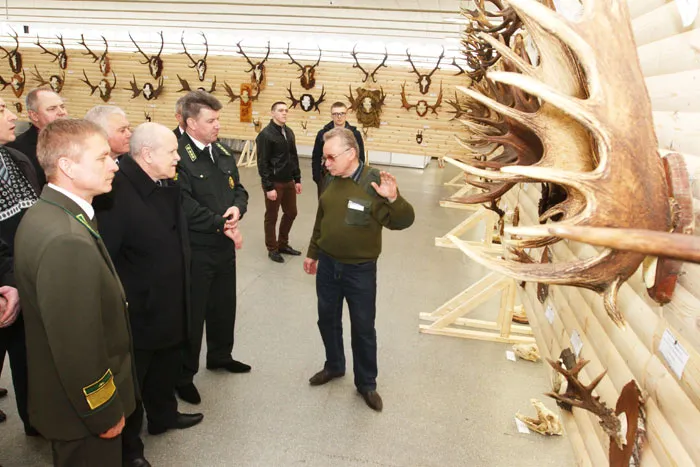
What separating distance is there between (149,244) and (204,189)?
2.65 feet

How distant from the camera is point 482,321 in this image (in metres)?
4.84

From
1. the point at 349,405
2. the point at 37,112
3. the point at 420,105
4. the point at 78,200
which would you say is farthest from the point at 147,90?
the point at 78,200

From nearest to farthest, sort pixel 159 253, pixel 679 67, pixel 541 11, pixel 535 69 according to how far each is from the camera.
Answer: pixel 541 11 → pixel 535 69 → pixel 679 67 → pixel 159 253

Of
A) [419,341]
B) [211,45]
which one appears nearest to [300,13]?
[211,45]

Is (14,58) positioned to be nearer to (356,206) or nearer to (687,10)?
(356,206)

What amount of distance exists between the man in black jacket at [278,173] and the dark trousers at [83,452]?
431cm

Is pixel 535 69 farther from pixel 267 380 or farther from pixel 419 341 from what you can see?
pixel 419 341

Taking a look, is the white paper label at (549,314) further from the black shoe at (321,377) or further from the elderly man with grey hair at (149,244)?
the elderly man with grey hair at (149,244)

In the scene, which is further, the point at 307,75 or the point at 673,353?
the point at 307,75

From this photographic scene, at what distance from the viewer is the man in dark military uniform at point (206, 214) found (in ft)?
10.6

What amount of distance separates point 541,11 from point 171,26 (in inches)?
497

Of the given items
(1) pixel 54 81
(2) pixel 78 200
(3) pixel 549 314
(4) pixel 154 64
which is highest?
(4) pixel 154 64

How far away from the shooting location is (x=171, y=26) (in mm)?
11867

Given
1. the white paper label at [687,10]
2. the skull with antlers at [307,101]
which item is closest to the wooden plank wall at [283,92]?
the skull with antlers at [307,101]
